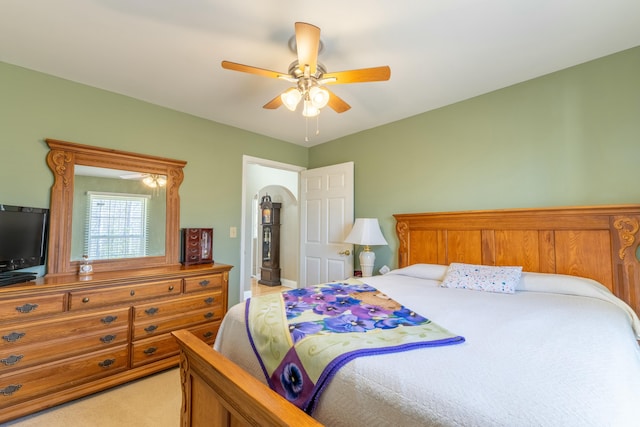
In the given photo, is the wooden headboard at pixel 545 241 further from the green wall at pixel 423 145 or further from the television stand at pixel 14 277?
the television stand at pixel 14 277

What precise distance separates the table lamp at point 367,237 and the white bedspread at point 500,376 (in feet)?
5.56

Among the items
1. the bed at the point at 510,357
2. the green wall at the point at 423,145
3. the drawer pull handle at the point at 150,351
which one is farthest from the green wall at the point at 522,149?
the drawer pull handle at the point at 150,351

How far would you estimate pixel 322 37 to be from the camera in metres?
1.87

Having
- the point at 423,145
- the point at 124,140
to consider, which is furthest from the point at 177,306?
the point at 423,145

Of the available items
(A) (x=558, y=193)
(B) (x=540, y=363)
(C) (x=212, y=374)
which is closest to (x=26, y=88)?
(C) (x=212, y=374)

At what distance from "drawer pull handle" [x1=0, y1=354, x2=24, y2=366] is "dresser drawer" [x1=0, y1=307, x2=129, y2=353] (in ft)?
0.19

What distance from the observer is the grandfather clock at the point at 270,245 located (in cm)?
604

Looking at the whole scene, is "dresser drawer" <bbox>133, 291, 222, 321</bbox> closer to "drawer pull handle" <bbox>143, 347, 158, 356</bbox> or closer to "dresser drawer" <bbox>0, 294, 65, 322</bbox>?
"drawer pull handle" <bbox>143, 347, 158, 356</bbox>

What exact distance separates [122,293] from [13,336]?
609 millimetres

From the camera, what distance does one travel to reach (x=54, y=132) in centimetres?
234

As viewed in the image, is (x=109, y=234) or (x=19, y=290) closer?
(x=19, y=290)

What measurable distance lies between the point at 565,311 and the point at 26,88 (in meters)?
4.02

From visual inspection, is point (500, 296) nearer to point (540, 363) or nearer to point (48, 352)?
point (540, 363)

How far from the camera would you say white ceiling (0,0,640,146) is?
5.40ft
